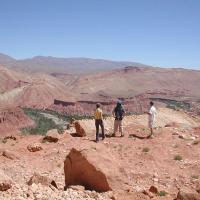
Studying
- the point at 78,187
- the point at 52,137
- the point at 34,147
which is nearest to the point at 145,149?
the point at 52,137

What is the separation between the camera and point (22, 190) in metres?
9.28

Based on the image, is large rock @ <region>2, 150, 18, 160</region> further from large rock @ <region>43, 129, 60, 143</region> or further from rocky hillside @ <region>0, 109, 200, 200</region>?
large rock @ <region>43, 129, 60, 143</region>

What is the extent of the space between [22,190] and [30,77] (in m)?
175

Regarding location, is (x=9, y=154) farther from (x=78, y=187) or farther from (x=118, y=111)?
(x=78, y=187)

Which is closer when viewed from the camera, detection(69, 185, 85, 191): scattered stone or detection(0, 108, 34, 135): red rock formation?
detection(69, 185, 85, 191): scattered stone

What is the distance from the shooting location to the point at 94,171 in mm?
10750

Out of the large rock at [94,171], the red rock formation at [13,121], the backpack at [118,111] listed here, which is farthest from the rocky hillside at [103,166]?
the red rock formation at [13,121]

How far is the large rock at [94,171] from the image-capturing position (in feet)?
35.2

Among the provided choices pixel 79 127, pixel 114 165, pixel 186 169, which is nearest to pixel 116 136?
pixel 79 127

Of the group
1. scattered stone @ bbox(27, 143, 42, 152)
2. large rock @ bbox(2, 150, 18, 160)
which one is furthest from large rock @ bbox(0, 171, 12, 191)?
scattered stone @ bbox(27, 143, 42, 152)

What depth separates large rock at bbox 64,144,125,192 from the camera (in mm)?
10727

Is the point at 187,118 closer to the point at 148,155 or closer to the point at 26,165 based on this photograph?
the point at 148,155

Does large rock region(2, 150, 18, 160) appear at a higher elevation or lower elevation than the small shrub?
lower

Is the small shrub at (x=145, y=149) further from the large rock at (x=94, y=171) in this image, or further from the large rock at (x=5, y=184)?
the large rock at (x=5, y=184)
